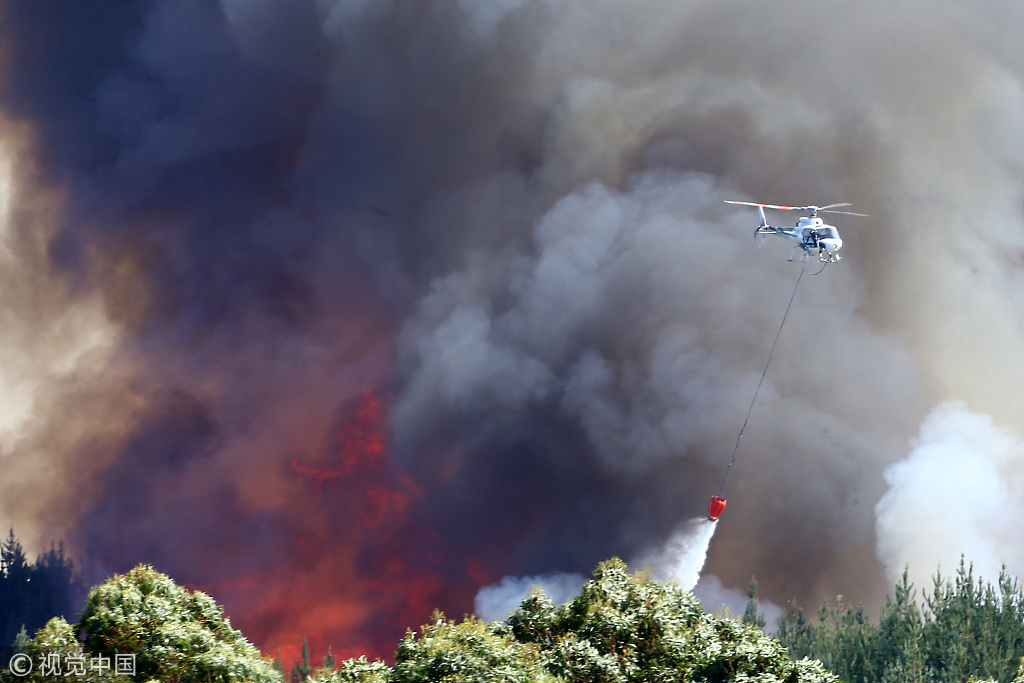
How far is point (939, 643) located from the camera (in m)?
76.7

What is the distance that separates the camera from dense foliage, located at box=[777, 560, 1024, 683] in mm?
72562

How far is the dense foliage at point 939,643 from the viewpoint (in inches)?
2857

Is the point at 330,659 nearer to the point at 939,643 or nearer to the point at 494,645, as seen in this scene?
the point at 939,643

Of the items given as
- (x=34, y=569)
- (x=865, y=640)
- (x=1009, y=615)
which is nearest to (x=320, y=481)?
(x=34, y=569)

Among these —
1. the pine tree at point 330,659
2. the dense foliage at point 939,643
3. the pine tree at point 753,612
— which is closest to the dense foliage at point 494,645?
the dense foliage at point 939,643

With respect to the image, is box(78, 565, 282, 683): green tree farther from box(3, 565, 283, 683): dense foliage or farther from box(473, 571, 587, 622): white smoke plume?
box(473, 571, 587, 622): white smoke plume

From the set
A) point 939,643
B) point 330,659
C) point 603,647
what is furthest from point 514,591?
point 603,647

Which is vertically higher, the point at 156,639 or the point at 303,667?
the point at 303,667

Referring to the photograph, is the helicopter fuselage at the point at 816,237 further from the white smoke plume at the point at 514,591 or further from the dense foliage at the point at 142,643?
the white smoke plume at the point at 514,591

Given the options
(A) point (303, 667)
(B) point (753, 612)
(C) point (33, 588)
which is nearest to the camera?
(B) point (753, 612)

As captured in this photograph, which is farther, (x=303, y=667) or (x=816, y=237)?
(x=303, y=667)

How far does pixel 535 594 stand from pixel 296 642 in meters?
81.9

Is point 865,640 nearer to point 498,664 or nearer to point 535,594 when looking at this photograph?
point 535,594

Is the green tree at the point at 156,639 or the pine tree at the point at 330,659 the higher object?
the pine tree at the point at 330,659
